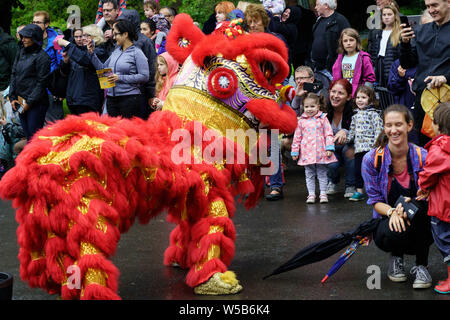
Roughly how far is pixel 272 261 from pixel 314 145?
2.42m

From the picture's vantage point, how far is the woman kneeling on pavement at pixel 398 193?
15.3 feet

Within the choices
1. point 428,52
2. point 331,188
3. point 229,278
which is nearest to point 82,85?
point 331,188

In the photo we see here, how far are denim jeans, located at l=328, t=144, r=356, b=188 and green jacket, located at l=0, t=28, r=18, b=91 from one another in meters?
6.00

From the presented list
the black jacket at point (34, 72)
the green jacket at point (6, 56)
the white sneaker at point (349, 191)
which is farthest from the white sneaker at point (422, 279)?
the green jacket at point (6, 56)

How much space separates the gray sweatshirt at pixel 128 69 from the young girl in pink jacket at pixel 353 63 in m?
2.40

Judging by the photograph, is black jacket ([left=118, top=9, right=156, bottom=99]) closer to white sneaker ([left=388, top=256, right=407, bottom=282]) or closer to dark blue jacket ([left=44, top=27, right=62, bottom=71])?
dark blue jacket ([left=44, top=27, right=62, bottom=71])

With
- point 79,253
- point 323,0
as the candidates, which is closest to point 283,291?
point 79,253

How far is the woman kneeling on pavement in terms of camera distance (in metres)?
4.65

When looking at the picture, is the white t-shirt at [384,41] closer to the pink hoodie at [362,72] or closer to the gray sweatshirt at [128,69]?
the pink hoodie at [362,72]

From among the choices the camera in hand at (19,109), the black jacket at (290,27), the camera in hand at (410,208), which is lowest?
the camera in hand at (410,208)

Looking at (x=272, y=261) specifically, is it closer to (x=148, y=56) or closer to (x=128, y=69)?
(x=128, y=69)

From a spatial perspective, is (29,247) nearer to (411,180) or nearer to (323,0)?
(411,180)

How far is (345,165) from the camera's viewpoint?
308 inches

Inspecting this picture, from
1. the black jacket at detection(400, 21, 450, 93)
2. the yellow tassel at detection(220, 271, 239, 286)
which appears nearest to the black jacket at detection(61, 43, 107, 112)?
the black jacket at detection(400, 21, 450, 93)
